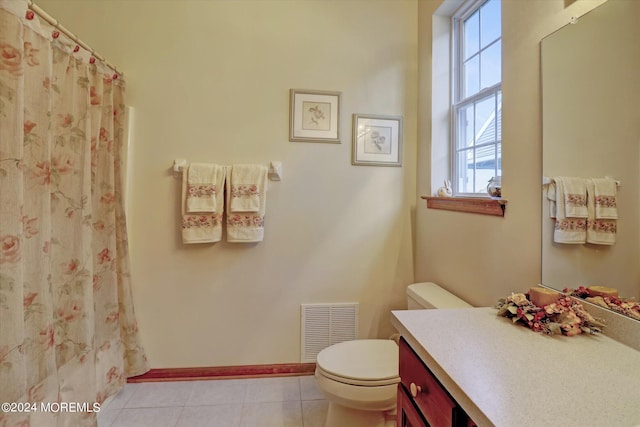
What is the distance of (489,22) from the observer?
156 centimetres

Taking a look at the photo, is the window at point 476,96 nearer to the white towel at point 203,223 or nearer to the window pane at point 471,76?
the window pane at point 471,76

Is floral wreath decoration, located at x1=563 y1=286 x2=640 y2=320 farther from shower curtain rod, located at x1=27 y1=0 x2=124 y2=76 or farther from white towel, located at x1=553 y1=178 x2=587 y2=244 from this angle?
shower curtain rod, located at x1=27 y1=0 x2=124 y2=76

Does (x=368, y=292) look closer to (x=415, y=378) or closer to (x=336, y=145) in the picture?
(x=336, y=145)

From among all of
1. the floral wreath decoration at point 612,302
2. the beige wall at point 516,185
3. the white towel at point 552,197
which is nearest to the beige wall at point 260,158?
the beige wall at point 516,185

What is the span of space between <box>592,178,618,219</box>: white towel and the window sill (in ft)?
1.14

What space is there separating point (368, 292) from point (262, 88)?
1559mm

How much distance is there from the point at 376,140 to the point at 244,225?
106 centimetres

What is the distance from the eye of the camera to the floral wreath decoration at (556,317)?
81cm

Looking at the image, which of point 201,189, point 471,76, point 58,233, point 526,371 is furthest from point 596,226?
point 58,233

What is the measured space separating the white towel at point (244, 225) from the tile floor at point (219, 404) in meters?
0.92

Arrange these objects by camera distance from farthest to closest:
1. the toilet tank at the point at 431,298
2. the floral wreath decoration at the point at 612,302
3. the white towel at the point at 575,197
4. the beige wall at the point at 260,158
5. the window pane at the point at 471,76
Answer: the beige wall at the point at 260,158
the window pane at the point at 471,76
the toilet tank at the point at 431,298
the white towel at the point at 575,197
the floral wreath decoration at the point at 612,302

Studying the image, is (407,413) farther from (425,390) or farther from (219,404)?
(219,404)

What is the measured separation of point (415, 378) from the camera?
798 millimetres

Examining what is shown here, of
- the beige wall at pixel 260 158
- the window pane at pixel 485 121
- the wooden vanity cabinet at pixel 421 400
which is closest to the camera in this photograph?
the wooden vanity cabinet at pixel 421 400
